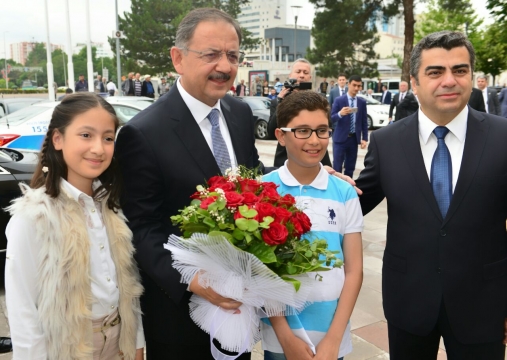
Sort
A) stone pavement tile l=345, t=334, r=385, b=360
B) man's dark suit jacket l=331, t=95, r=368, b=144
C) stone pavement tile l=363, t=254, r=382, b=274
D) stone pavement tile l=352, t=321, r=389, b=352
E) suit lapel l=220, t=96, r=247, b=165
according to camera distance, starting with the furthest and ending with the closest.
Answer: man's dark suit jacket l=331, t=95, r=368, b=144 → stone pavement tile l=363, t=254, r=382, b=274 → stone pavement tile l=352, t=321, r=389, b=352 → stone pavement tile l=345, t=334, r=385, b=360 → suit lapel l=220, t=96, r=247, b=165

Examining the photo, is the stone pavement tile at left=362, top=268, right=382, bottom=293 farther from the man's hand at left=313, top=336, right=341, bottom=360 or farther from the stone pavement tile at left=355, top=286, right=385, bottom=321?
the man's hand at left=313, top=336, right=341, bottom=360

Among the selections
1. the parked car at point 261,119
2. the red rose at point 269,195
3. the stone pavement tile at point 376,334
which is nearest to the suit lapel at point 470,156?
the red rose at point 269,195

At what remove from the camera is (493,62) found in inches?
1002

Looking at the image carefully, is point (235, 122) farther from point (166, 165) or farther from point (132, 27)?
point (132, 27)

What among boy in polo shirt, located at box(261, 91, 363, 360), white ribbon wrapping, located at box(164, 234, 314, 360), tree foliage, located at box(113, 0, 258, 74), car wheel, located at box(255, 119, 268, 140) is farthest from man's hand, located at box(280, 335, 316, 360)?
tree foliage, located at box(113, 0, 258, 74)

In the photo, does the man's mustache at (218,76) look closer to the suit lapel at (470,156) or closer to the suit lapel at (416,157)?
the suit lapel at (416,157)

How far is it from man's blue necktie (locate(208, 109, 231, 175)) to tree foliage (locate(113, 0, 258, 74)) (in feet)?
130

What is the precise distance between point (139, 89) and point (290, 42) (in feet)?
290

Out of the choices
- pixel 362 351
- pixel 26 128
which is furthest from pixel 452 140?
pixel 26 128

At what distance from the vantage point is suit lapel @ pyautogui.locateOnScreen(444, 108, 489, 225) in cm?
208

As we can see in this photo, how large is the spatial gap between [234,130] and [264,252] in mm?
865

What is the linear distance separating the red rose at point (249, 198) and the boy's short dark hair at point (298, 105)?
65 centimetres

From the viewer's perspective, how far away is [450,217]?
209 centimetres

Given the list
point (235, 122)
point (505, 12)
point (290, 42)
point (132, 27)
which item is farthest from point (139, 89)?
point (290, 42)
